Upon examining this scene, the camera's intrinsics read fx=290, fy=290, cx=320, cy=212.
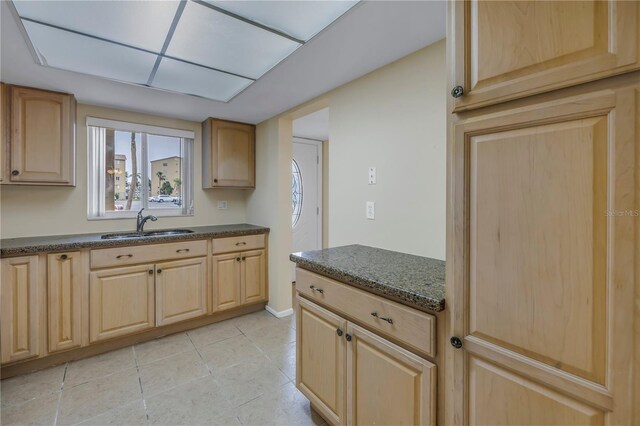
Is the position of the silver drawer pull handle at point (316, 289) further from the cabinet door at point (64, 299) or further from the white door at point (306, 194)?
the white door at point (306, 194)

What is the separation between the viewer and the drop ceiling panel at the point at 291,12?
1.29m

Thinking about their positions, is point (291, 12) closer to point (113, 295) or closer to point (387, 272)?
point (387, 272)

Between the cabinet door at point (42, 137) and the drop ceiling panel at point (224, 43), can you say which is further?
the cabinet door at point (42, 137)

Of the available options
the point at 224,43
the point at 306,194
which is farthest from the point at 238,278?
the point at 224,43

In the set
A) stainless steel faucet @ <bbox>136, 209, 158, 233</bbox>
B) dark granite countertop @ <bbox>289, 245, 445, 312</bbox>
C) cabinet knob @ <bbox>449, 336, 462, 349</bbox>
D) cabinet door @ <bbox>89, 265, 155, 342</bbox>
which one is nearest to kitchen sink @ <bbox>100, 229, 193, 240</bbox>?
stainless steel faucet @ <bbox>136, 209, 158, 233</bbox>

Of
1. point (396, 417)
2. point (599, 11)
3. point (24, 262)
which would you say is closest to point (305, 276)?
point (396, 417)

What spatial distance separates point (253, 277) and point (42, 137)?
2.13 metres

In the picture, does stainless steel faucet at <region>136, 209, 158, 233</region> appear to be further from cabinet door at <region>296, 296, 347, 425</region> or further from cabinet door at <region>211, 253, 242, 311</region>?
cabinet door at <region>296, 296, 347, 425</region>

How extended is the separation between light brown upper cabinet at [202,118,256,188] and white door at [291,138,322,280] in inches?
42.5

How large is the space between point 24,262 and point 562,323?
2994mm

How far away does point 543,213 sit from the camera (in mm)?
740

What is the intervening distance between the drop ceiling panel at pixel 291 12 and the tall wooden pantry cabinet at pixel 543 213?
64 centimetres

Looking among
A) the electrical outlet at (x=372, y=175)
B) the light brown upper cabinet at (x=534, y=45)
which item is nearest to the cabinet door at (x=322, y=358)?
the electrical outlet at (x=372, y=175)

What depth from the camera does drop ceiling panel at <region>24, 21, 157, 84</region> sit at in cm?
152
